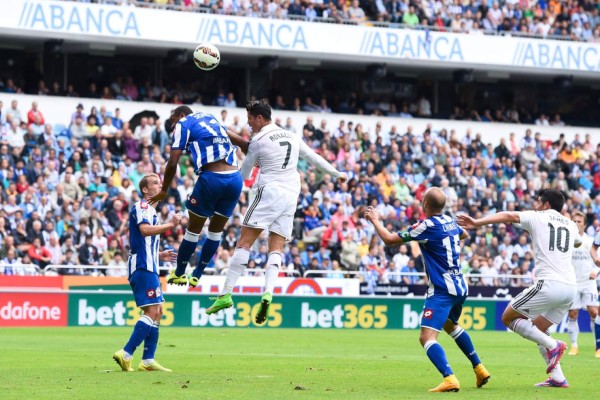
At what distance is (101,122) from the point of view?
103 feet

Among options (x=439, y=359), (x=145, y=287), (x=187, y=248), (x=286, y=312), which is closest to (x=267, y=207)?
(x=187, y=248)

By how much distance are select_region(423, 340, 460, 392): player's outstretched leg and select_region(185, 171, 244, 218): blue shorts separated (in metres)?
2.88

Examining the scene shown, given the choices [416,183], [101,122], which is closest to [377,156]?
[416,183]

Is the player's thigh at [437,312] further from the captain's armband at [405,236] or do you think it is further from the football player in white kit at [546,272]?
the football player in white kit at [546,272]

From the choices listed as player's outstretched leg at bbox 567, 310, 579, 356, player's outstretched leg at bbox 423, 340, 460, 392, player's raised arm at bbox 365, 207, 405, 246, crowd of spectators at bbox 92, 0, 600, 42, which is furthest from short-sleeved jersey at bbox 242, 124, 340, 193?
crowd of spectators at bbox 92, 0, 600, 42

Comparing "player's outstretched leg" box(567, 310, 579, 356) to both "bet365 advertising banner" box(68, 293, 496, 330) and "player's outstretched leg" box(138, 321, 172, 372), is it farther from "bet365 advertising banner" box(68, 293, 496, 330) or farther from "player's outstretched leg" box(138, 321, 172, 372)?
"player's outstretched leg" box(138, 321, 172, 372)

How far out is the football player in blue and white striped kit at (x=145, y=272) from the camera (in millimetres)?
13773

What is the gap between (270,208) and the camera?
13594 mm

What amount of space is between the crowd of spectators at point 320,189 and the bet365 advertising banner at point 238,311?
85cm

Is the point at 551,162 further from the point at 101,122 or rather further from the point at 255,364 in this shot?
the point at 255,364

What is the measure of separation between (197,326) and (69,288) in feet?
9.74

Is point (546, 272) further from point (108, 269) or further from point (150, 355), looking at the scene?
point (108, 269)

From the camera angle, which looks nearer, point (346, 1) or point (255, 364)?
point (255, 364)

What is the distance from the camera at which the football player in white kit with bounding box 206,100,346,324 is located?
44.2 feet
